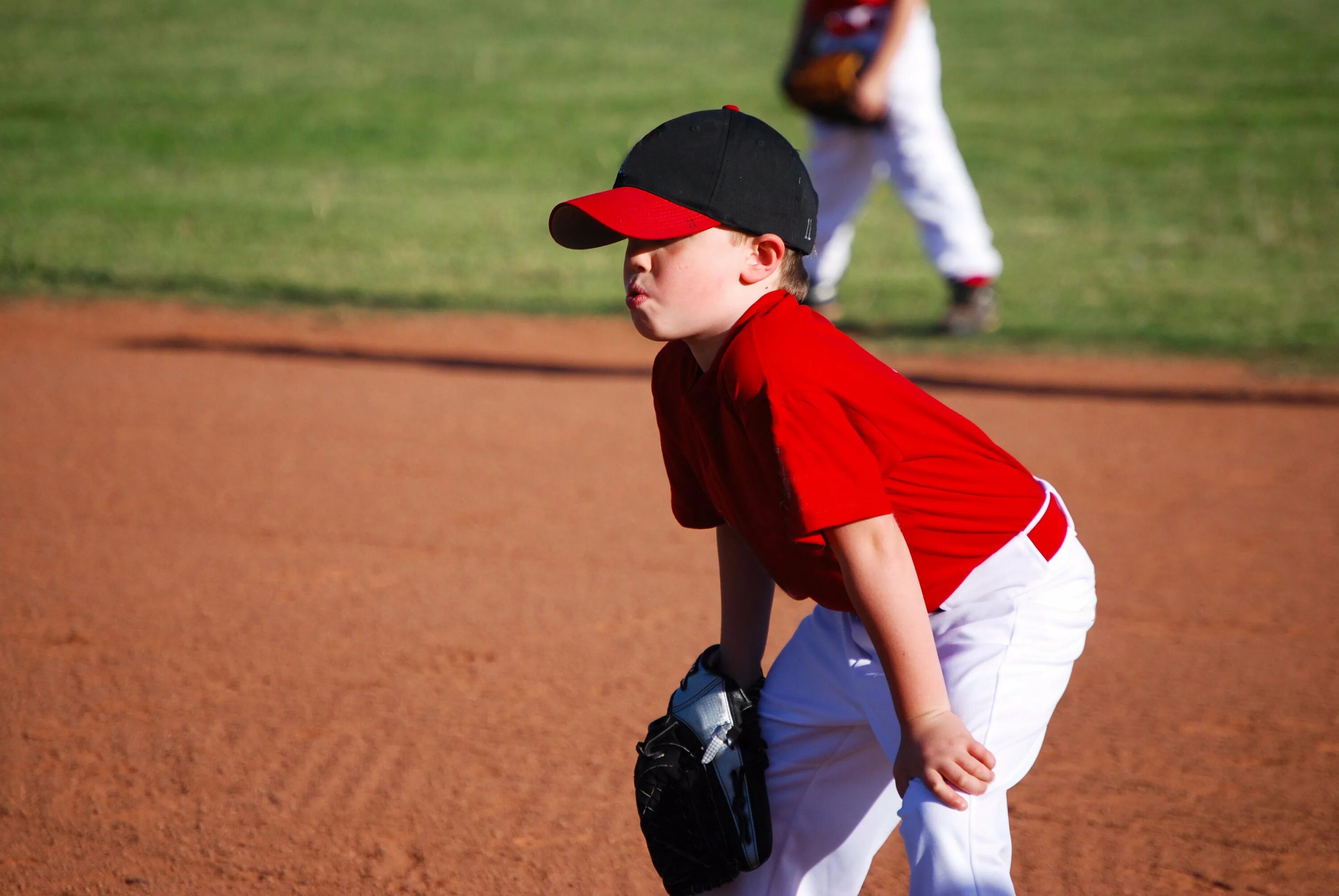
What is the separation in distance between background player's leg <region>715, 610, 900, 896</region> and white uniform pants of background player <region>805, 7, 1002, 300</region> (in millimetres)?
4087

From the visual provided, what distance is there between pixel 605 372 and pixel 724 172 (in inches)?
156

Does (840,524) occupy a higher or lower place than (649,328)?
lower

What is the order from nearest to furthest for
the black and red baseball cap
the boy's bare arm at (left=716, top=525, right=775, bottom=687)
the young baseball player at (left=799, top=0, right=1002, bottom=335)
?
the black and red baseball cap → the boy's bare arm at (left=716, top=525, right=775, bottom=687) → the young baseball player at (left=799, top=0, right=1002, bottom=335)

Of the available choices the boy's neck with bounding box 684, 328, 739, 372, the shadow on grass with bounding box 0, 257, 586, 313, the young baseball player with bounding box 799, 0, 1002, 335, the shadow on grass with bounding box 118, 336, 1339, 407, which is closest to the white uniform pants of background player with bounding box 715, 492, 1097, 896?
the boy's neck with bounding box 684, 328, 739, 372

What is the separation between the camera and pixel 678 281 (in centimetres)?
166

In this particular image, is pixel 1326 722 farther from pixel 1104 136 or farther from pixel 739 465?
pixel 1104 136

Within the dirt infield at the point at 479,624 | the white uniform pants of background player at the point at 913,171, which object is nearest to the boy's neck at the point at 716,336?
the dirt infield at the point at 479,624

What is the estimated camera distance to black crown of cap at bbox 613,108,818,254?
1.63m

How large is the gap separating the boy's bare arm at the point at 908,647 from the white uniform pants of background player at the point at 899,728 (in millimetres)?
79

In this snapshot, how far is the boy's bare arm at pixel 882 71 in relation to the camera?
568cm

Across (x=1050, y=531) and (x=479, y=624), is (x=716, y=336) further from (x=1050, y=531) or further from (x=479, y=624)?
(x=479, y=624)

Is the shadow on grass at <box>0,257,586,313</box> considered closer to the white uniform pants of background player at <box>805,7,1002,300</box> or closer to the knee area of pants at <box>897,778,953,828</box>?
the white uniform pants of background player at <box>805,7,1002,300</box>

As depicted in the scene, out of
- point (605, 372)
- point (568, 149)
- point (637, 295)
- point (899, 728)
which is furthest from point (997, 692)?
point (568, 149)

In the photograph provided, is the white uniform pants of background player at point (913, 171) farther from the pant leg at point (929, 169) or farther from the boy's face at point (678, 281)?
the boy's face at point (678, 281)
